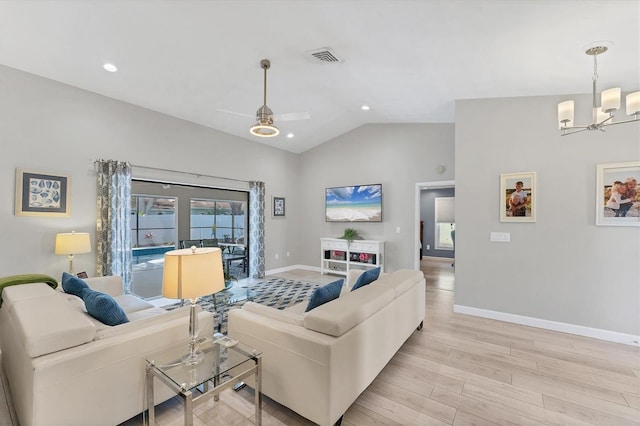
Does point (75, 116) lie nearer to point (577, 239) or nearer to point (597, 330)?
point (577, 239)

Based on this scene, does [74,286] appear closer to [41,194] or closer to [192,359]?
[192,359]

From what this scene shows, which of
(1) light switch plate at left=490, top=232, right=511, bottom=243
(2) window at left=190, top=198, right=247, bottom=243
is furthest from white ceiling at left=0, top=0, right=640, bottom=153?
(2) window at left=190, top=198, right=247, bottom=243

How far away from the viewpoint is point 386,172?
20.9 feet

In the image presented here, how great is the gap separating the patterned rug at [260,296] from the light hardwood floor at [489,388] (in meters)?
1.64

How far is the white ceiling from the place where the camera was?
2.41 m

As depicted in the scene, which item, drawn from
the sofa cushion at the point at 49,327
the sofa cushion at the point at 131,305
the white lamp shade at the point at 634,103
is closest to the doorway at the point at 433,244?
the white lamp shade at the point at 634,103

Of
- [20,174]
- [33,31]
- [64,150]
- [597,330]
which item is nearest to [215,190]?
[64,150]

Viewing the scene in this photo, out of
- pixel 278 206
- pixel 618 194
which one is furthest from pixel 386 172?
pixel 618 194

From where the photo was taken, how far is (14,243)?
3.51m

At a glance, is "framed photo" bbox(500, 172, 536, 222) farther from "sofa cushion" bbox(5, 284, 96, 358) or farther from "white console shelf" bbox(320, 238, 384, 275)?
"sofa cushion" bbox(5, 284, 96, 358)

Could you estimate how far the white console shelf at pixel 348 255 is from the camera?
6.27 meters

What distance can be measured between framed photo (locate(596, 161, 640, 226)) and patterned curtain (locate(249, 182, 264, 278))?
5.79 m

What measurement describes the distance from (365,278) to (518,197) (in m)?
A: 2.60

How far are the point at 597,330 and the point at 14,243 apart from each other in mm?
7288
